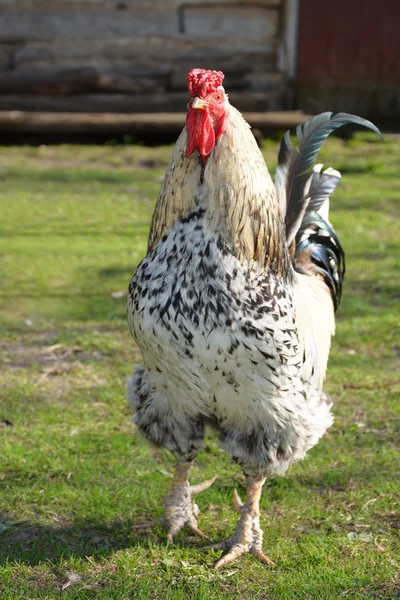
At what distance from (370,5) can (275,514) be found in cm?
989

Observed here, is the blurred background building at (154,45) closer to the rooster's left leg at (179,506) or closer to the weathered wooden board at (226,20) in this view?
the weathered wooden board at (226,20)

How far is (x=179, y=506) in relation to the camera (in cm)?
372

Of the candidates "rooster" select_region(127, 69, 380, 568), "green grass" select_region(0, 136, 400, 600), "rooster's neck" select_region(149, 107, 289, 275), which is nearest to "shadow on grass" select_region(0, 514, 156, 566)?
"green grass" select_region(0, 136, 400, 600)

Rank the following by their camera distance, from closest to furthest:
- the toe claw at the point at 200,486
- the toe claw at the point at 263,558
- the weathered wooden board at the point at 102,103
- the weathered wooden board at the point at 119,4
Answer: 1. the toe claw at the point at 263,558
2. the toe claw at the point at 200,486
3. the weathered wooden board at the point at 119,4
4. the weathered wooden board at the point at 102,103

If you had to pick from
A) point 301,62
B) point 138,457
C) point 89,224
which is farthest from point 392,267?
point 301,62

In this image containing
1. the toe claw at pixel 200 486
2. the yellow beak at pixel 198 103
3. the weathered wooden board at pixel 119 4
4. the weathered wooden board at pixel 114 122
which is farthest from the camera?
the weathered wooden board at pixel 119 4

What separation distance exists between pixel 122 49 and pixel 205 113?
911 cm

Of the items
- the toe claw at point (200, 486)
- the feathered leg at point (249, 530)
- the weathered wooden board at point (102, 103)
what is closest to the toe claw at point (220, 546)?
the feathered leg at point (249, 530)

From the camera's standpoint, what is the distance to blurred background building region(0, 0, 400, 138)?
1132cm

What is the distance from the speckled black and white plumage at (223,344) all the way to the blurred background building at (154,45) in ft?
27.8

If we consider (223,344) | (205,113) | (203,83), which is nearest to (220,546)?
(223,344)

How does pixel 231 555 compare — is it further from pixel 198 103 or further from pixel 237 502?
pixel 198 103

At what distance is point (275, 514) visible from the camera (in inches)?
153

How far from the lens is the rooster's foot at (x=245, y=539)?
355cm
